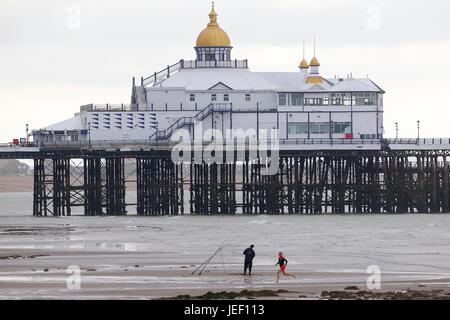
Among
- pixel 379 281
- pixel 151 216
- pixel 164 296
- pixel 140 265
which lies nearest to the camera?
pixel 164 296

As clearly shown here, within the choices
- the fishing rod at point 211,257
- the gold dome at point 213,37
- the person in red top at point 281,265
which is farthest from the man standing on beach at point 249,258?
the gold dome at point 213,37

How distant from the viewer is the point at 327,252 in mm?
70500

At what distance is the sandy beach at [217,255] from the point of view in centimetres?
5269

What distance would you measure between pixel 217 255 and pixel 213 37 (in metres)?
51.4

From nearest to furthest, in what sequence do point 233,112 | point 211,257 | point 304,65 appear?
point 211,257, point 233,112, point 304,65

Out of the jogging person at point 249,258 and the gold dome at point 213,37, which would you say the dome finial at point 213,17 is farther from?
the jogging person at point 249,258

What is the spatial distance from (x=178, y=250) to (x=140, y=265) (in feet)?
33.6

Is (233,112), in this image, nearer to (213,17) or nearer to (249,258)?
(213,17)

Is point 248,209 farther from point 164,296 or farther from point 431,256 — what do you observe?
point 164,296

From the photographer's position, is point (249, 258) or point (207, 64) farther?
point (207, 64)

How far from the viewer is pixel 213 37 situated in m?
118

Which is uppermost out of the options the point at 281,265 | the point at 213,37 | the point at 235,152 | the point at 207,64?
the point at 213,37

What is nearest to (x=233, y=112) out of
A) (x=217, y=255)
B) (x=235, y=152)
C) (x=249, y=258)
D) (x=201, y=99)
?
(x=201, y=99)

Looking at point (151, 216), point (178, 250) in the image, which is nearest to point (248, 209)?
point (151, 216)
